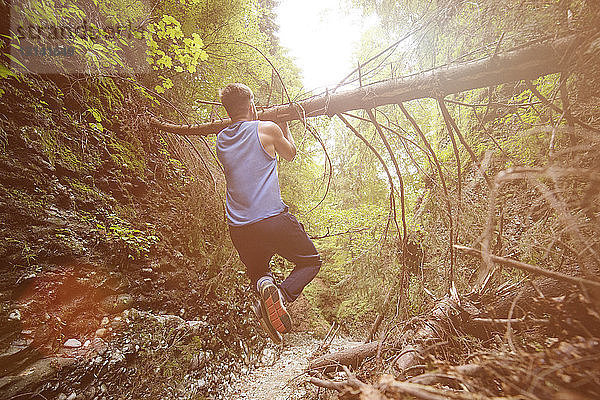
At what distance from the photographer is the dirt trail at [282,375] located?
364 cm

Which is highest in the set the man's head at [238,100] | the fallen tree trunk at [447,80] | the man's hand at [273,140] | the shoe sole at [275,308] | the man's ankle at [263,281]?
the fallen tree trunk at [447,80]

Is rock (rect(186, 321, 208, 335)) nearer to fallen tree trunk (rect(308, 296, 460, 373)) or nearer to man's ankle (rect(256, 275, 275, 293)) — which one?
fallen tree trunk (rect(308, 296, 460, 373))

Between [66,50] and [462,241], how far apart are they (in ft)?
18.3

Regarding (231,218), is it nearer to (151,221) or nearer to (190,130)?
(190,130)

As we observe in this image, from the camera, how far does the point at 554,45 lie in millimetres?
1868

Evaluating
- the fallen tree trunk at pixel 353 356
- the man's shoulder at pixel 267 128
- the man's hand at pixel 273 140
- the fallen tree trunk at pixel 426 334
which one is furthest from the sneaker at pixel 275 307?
the fallen tree trunk at pixel 353 356

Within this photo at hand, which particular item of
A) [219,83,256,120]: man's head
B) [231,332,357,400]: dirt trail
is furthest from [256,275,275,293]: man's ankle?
[219,83,256,120]: man's head

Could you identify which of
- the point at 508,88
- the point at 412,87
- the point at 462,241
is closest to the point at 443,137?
the point at 508,88

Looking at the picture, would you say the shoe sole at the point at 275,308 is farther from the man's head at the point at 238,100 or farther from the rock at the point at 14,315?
the rock at the point at 14,315

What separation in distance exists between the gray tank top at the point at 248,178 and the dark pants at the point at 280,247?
8 centimetres

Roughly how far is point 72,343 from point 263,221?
2.34 meters

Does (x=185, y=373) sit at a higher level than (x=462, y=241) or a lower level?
lower

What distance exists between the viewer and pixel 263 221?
2227 millimetres

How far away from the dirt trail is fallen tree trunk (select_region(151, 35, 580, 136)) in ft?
9.50
